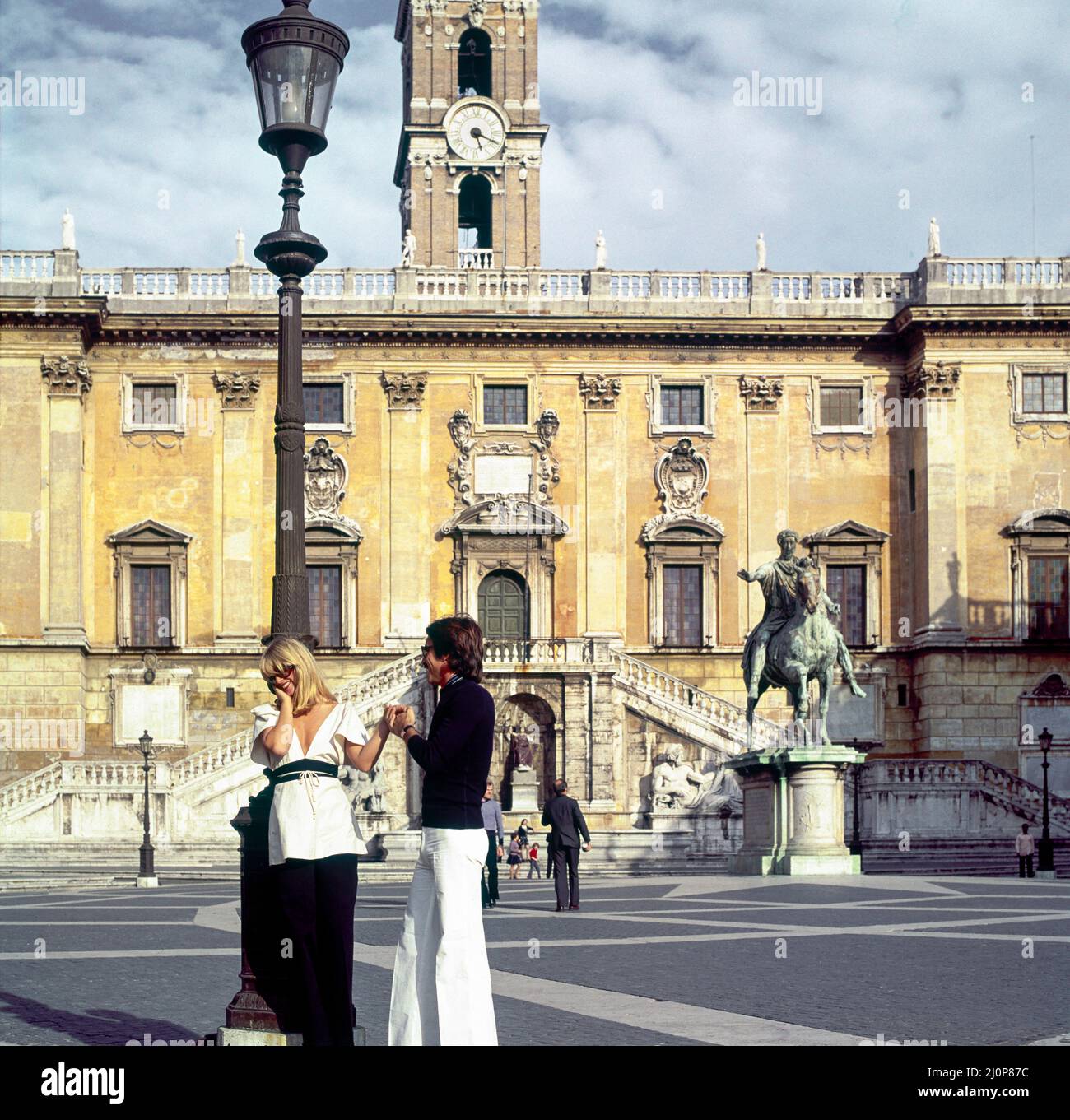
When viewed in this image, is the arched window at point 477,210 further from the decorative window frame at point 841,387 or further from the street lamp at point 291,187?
the street lamp at point 291,187

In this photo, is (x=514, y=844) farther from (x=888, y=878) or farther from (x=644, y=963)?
(x=644, y=963)

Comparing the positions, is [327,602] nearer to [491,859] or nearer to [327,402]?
[327,402]

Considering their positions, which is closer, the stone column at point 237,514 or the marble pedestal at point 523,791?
the marble pedestal at point 523,791

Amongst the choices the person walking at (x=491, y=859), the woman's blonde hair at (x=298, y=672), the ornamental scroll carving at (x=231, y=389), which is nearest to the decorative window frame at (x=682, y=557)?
the ornamental scroll carving at (x=231, y=389)

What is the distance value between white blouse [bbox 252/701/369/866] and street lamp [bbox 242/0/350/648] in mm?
→ 1338

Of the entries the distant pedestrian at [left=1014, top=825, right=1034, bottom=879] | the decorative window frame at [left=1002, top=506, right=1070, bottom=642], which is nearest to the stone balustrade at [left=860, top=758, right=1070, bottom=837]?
the distant pedestrian at [left=1014, top=825, right=1034, bottom=879]

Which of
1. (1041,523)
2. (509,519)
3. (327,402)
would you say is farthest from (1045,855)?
(327,402)

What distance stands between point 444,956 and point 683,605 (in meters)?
38.1

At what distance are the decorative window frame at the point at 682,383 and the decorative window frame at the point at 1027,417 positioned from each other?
7587mm

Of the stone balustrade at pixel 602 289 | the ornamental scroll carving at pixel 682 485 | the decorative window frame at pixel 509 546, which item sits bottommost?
the decorative window frame at pixel 509 546

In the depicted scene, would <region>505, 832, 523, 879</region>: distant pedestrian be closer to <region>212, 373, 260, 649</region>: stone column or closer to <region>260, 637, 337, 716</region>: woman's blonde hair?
<region>212, 373, 260, 649</region>: stone column

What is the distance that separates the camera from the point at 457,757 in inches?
308

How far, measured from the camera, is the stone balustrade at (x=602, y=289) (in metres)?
45.6
